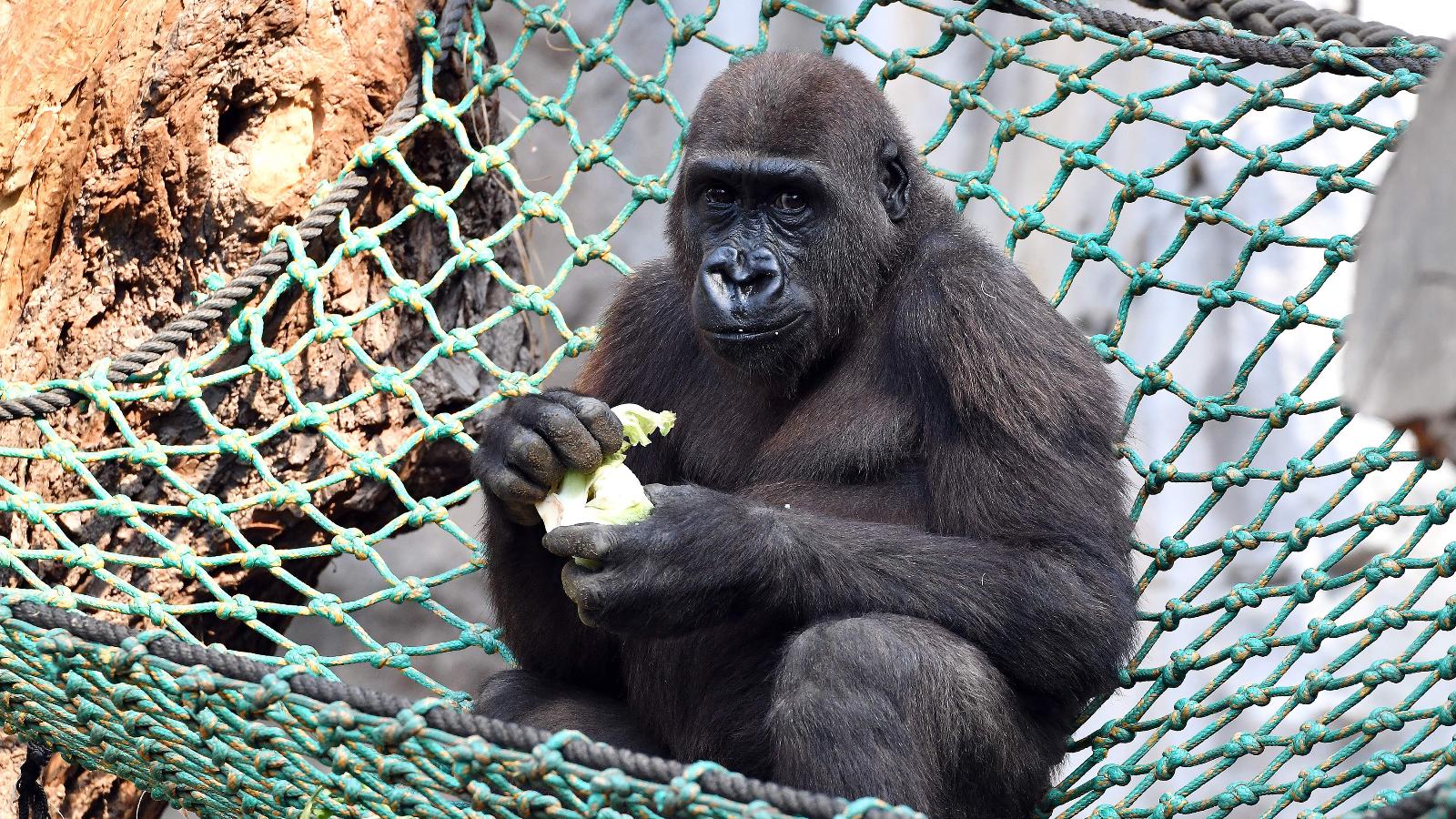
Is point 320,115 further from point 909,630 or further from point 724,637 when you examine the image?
point 909,630

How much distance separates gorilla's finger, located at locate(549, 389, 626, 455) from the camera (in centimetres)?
322

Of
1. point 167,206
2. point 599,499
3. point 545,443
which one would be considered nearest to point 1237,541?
point 599,499

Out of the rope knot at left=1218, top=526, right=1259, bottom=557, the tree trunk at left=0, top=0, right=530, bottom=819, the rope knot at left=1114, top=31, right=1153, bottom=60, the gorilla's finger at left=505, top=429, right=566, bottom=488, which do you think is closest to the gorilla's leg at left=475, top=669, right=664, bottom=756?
the gorilla's finger at left=505, top=429, right=566, bottom=488

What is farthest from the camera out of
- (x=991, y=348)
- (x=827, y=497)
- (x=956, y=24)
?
(x=956, y=24)

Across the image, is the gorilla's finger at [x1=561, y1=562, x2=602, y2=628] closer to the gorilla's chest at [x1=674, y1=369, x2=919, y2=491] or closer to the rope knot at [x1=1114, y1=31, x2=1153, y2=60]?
the gorilla's chest at [x1=674, y1=369, x2=919, y2=491]

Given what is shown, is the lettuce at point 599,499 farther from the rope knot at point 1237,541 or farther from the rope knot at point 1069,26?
the rope knot at point 1069,26

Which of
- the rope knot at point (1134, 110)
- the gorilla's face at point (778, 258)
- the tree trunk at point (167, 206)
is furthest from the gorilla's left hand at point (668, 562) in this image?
the tree trunk at point (167, 206)

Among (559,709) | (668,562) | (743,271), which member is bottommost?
(559,709)

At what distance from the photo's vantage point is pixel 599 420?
322cm

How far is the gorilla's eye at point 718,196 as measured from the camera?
3.81 meters

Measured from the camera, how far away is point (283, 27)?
4559 millimetres

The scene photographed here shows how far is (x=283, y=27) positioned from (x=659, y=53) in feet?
15.4

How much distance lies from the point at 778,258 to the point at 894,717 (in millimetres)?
1228

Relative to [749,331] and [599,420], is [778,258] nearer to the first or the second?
[749,331]
